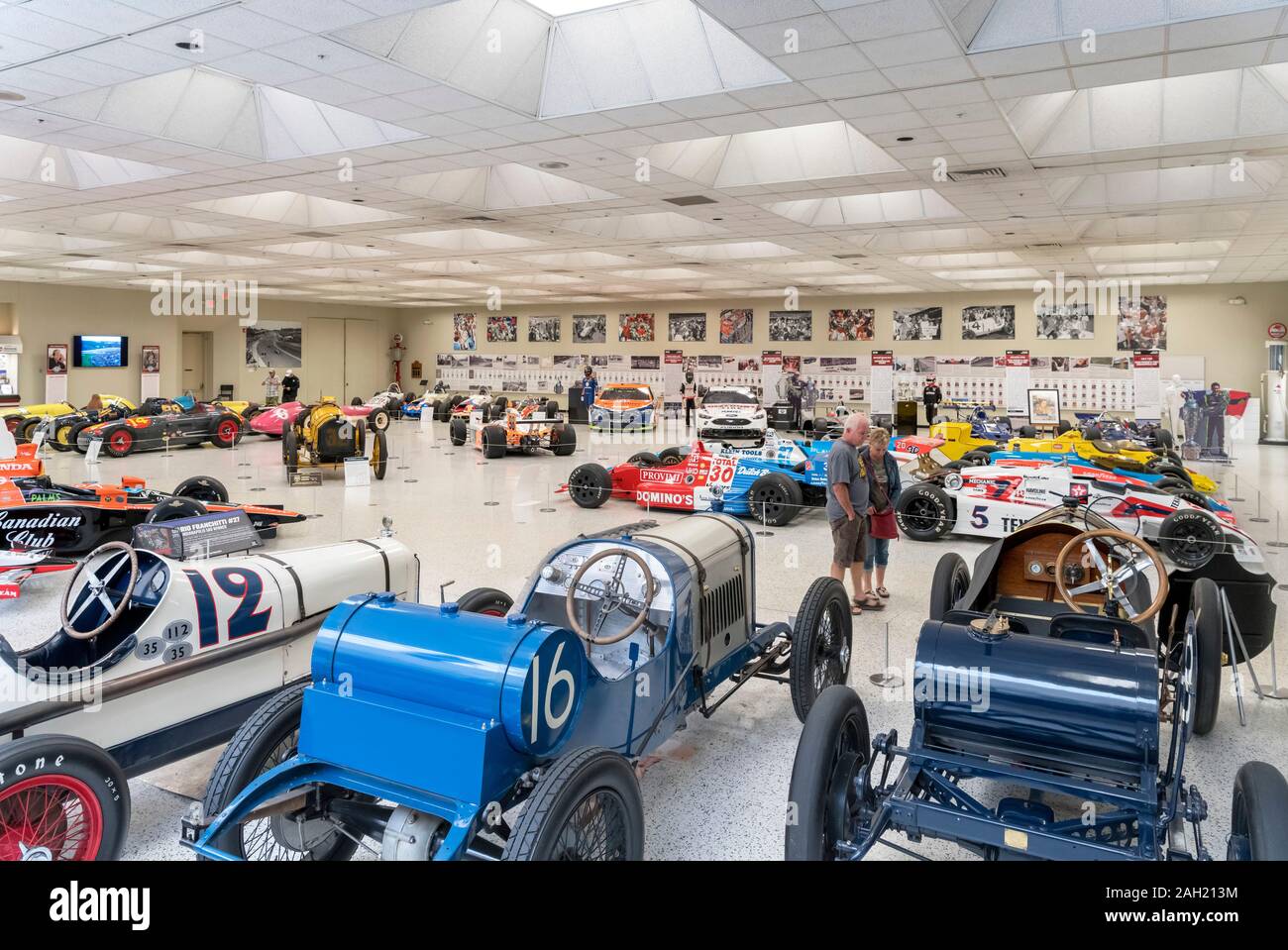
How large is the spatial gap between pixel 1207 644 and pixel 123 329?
2914 centimetres

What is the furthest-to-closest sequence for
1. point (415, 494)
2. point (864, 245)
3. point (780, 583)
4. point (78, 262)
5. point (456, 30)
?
point (78, 262) → point (864, 245) → point (415, 494) → point (780, 583) → point (456, 30)

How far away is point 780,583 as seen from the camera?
318 inches

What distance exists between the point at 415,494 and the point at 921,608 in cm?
809

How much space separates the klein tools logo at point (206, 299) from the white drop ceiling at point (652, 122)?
979 cm

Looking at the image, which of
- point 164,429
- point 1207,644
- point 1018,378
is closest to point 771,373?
point 1018,378

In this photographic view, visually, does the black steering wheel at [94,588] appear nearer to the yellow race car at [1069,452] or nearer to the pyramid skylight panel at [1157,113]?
the pyramid skylight panel at [1157,113]

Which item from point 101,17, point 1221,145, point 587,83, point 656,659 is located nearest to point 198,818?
point 656,659

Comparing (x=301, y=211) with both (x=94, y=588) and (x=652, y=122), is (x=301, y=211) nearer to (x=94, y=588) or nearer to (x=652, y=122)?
(x=652, y=122)

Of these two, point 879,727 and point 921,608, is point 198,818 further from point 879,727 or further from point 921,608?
point 921,608

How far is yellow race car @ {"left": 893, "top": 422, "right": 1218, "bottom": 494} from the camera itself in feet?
36.8

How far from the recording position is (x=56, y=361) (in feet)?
79.8

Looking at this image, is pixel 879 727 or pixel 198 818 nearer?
pixel 198 818

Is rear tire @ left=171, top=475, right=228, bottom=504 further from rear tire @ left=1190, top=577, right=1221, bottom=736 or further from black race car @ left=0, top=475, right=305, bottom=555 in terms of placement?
rear tire @ left=1190, top=577, right=1221, bottom=736

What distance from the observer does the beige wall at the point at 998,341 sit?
22172mm
